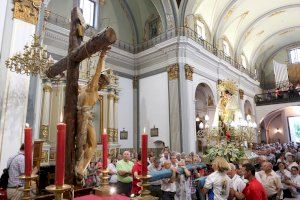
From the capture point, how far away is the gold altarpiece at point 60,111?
8.50 metres

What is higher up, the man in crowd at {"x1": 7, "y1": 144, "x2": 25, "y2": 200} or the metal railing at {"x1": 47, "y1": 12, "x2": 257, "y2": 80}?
the metal railing at {"x1": 47, "y1": 12, "x2": 257, "y2": 80}

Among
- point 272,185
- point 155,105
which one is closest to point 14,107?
point 272,185

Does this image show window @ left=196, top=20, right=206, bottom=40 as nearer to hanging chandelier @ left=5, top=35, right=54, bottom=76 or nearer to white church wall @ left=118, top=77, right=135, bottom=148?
white church wall @ left=118, top=77, right=135, bottom=148

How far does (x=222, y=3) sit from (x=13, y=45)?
1166 cm

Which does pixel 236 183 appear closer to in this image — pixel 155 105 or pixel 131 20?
pixel 155 105

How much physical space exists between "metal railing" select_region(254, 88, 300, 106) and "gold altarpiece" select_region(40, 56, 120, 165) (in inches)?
546

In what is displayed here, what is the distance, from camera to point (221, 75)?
14.7 meters

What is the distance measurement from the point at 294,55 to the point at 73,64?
83.1 ft

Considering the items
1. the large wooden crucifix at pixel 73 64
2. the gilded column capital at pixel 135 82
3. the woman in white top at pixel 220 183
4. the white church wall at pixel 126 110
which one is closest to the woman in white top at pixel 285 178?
the woman in white top at pixel 220 183

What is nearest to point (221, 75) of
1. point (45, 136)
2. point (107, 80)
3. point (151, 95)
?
point (151, 95)

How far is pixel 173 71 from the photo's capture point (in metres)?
11.6

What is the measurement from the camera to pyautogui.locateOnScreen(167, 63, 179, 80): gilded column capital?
37.5 feet

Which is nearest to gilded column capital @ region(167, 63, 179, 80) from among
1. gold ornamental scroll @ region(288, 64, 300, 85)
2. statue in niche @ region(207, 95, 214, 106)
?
statue in niche @ region(207, 95, 214, 106)

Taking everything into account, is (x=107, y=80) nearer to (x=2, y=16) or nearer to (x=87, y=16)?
(x=2, y=16)
